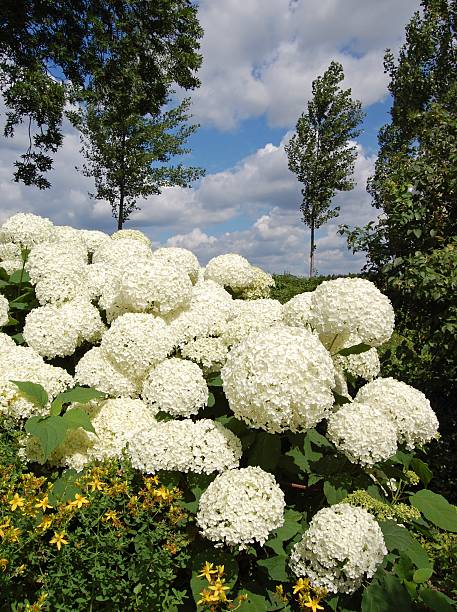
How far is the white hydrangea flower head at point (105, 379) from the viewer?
3.32 meters

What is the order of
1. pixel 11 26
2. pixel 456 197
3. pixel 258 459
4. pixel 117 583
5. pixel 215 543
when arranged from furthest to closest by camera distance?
pixel 11 26 → pixel 456 197 → pixel 258 459 → pixel 215 543 → pixel 117 583

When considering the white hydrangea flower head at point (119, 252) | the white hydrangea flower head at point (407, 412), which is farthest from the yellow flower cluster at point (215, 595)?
the white hydrangea flower head at point (119, 252)

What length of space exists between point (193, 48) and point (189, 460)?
19.0 meters

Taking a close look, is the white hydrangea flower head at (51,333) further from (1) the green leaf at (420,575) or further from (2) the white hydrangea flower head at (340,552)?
(1) the green leaf at (420,575)

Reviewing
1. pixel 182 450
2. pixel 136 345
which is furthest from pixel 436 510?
pixel 136 345

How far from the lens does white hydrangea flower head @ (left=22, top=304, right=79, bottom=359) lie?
3.55 meters

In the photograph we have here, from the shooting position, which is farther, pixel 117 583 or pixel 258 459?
pixel 258 459

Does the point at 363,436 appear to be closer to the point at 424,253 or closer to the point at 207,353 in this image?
the point at 207,353

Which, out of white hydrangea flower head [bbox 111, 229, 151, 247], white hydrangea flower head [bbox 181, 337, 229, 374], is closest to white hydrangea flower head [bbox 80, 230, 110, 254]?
white hydrangea flower head [bbox 111, 229, 151, 247]

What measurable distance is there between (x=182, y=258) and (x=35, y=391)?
6.17ft

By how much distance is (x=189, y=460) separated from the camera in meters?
2.67

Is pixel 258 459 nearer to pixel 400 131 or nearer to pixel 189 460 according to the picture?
pixel 189 460

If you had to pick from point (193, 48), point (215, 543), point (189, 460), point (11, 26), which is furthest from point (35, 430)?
point (193, 48)

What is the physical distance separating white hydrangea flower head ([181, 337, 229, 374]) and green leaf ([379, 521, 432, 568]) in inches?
53.2
